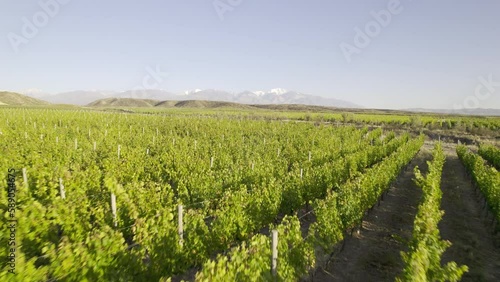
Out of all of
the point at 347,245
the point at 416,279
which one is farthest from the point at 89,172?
the point at 416,279

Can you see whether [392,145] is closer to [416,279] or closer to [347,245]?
[347,245]

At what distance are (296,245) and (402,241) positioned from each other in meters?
2.53

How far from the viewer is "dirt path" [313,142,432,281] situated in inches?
296

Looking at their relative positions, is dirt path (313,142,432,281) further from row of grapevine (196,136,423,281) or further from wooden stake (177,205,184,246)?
wooden stake (177,205,184,246)

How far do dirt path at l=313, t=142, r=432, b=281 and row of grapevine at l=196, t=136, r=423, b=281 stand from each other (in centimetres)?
61

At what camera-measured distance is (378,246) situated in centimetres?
909

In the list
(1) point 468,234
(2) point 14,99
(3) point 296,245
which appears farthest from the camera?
(2) point 14,99

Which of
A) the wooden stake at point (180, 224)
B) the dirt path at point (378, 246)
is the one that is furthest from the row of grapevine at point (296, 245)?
the wooden stake at point (180, 224)

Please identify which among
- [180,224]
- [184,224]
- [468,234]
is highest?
[180,224]

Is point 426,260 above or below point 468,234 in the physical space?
above

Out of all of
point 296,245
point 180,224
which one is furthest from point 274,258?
point 180,224

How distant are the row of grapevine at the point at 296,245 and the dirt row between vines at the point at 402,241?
2.40 ft

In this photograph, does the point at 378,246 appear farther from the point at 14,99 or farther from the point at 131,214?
the point at 14,99

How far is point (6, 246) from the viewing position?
508 centimetres
